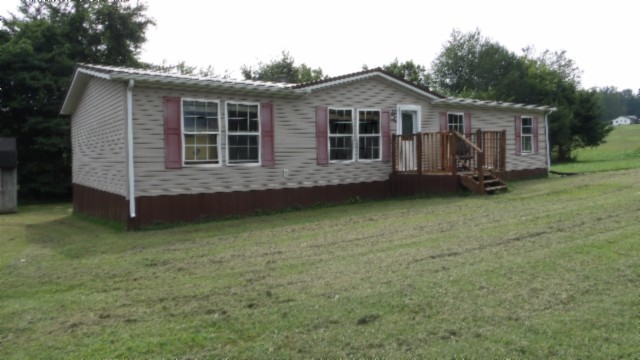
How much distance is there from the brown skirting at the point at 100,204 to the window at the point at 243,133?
2355 millimetres

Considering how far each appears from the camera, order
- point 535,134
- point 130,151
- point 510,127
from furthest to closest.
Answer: point 535,134 < point 510,127 < point 130,151

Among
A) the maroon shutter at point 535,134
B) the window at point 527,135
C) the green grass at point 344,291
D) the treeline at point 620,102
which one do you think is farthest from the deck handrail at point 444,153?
the treeline at point 620,102

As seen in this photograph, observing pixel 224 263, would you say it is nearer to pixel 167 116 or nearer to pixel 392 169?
pixel 167 116

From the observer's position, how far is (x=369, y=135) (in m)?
13.2

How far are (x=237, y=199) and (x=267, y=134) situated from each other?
1599mm

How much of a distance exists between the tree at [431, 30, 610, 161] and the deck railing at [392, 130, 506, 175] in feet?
54.7

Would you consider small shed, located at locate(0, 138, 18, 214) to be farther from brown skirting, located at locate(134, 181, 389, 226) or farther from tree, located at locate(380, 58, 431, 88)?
tree, located at locate(380, 58, 431, 88)

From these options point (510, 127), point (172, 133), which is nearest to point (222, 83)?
point (172, 133)

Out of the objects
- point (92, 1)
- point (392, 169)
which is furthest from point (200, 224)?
point (92, 1)

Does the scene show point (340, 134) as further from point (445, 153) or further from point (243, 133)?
point (243, 133)

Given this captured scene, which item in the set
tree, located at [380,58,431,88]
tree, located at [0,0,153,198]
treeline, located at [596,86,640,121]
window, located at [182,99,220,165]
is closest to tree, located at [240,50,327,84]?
tree, located at [380,58,431,88]

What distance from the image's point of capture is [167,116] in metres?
9.83

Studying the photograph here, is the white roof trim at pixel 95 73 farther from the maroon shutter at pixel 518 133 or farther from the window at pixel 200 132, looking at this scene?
the maroon shutter at pixel 518 133

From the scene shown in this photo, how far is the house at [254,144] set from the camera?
9.74 metres
